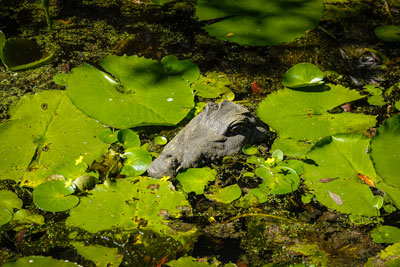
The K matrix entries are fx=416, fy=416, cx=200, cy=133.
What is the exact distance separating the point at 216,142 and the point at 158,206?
485mm

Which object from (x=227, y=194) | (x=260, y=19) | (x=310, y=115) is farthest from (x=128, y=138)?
(x=260, y=19)

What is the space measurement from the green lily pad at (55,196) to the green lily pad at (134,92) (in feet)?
1.40

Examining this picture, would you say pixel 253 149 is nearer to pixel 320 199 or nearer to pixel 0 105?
pixel 320 199

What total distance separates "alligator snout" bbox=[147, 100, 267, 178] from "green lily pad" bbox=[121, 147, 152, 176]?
0.05 m

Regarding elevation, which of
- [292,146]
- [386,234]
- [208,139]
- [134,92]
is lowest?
[386,234]

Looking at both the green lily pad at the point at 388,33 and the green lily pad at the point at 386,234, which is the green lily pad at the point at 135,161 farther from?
the green lily pad at the point at 388,33

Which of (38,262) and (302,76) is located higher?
(302,76)

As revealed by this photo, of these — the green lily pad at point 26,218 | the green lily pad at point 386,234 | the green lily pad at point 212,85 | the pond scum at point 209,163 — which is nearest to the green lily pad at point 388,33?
the pond scum at point 209,163

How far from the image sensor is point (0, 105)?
248cm

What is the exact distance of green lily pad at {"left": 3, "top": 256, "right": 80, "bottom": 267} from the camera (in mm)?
1640

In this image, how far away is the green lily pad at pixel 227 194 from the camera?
1974mm

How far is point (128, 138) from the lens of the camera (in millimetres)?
2229

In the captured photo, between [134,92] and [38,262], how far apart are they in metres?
1.08

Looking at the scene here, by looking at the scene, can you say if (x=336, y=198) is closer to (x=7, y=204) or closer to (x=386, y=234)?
(x=386, y=234)
